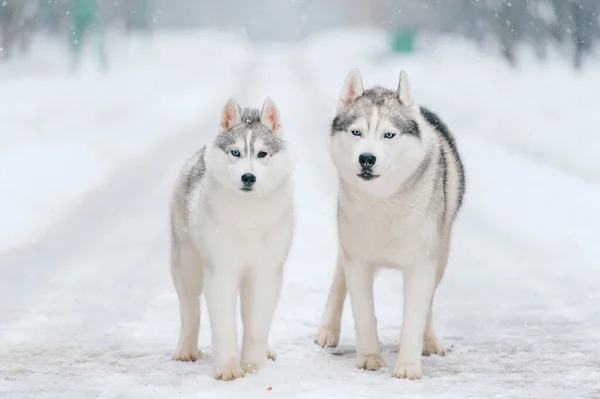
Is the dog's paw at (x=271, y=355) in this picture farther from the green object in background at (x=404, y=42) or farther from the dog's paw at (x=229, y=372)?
the green object in background at (x=404, y=42)

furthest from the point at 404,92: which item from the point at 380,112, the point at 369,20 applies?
the point at 369,20

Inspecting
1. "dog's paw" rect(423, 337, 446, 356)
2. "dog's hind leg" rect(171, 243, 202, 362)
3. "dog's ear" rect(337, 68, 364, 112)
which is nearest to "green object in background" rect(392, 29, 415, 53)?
"dog's paw" rect(423, 337, 446, 356)

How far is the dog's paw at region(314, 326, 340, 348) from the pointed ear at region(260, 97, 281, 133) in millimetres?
1517

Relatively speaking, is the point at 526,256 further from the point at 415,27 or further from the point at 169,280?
the point at 415,27

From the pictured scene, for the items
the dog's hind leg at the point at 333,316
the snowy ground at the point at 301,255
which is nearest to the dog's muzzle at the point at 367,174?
the snowy ground at the point at 301,255

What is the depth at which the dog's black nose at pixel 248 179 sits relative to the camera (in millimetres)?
5406

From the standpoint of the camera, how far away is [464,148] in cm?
1645

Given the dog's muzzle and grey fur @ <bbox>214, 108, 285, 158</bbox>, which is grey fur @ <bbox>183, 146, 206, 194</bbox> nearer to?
grey fur @ <bbox>214, 108, 285, 158</bbox>

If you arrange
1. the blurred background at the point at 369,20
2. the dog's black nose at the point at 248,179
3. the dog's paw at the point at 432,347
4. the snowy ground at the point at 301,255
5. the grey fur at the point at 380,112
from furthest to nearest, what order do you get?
the blurred background at the point at 369,20 → the dog's paw at the point at 432,347 → the grey fur at the point at 380,112 → the snowy ground at the point at 301,255 → the dog's black nose at the point at 248,179

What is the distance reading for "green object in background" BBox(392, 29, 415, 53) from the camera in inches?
1307

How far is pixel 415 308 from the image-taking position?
18.8 ft

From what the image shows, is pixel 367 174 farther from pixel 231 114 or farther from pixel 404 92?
pixel 231 114

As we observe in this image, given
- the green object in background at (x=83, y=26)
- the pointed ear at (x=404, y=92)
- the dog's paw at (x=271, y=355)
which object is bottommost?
the dog's paw at (x=271, y=355)

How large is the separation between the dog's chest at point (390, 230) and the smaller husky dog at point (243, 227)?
1.41ft
